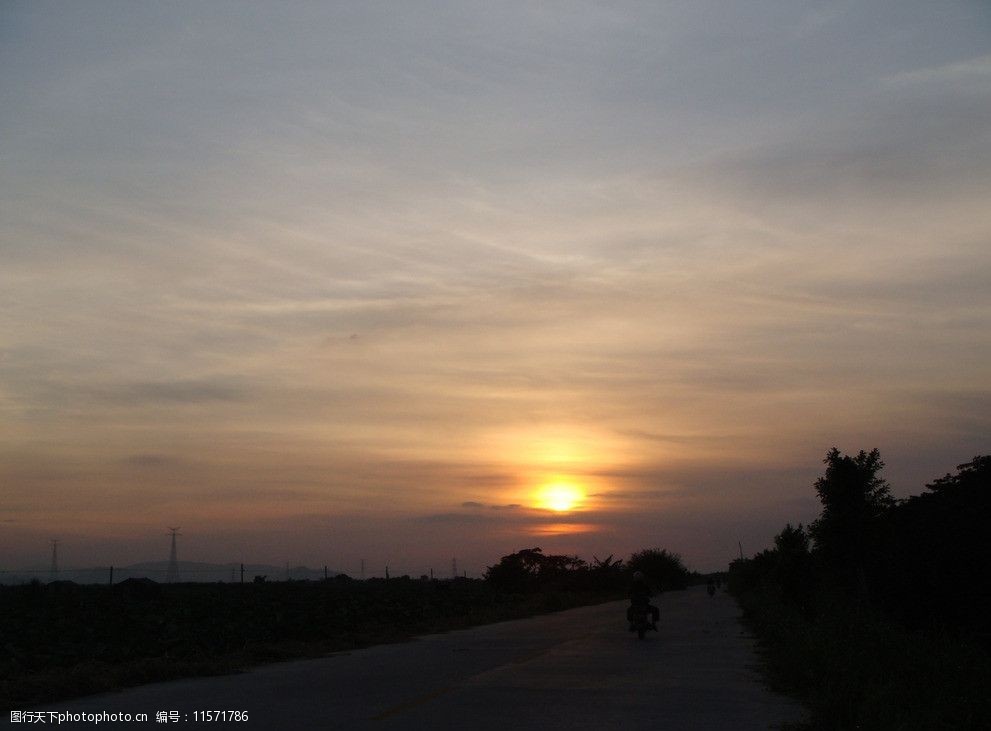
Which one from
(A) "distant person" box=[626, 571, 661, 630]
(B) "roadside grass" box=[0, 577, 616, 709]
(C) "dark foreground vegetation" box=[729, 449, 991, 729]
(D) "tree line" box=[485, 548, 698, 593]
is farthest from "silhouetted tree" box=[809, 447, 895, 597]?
(D) "tree line" box=[485, 548, 698, 593]

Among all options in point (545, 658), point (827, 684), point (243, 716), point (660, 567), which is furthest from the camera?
point (660, 567)

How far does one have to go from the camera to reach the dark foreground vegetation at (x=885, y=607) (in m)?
11.9

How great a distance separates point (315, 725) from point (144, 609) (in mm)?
41240

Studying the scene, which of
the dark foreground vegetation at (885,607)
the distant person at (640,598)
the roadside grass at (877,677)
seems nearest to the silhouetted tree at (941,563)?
the dark foreground vegetation at (885,607)

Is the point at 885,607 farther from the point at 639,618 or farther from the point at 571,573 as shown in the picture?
the point at 571,573

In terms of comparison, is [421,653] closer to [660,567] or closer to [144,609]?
[144,609]

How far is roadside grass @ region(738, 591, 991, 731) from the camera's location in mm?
10852

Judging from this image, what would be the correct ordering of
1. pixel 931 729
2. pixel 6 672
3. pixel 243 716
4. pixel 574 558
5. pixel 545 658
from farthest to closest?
1. pixel 574 558
2. pixel 545 658
3. pixel 6 672
4. pixel 243 716
5. pixel 931 729

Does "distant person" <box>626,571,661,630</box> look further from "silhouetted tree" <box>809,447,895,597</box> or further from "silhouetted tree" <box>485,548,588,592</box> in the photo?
"silhouetted tree" <box>485,548,588,592</box>

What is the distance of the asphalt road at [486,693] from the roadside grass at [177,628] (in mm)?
909

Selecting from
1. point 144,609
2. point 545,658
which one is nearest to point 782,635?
point 545,658

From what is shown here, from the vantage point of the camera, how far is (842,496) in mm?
29297

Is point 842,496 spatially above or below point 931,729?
above

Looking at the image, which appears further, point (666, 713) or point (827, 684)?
point (827, 684)
